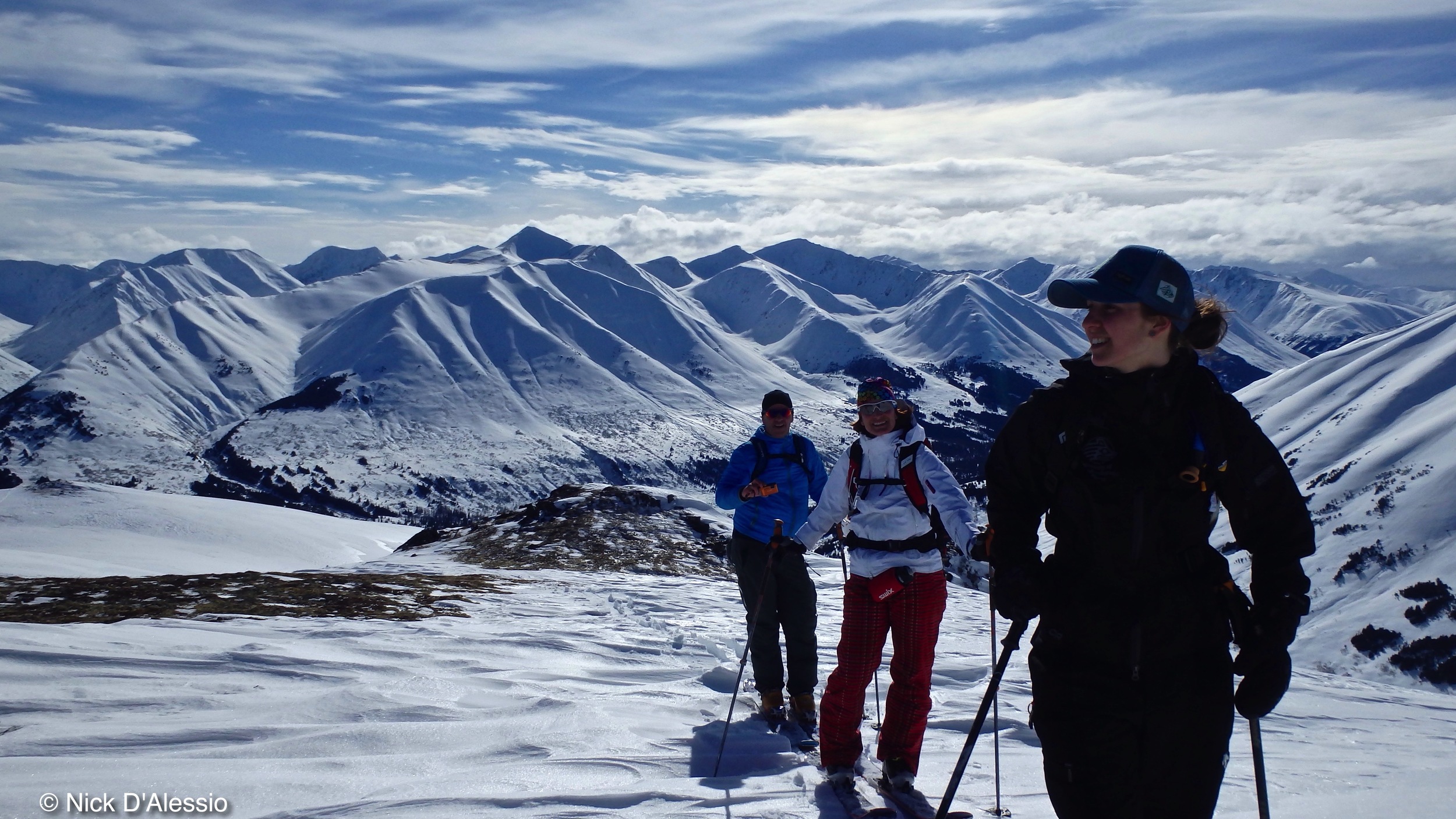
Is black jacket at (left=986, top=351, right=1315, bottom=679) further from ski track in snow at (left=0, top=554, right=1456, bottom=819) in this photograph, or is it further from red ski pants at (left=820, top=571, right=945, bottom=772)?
ski track in snow at (left=0, top=554, right=1456, bottom=819)

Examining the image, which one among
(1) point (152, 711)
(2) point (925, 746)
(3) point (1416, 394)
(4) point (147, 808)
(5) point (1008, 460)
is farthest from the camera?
(3) point (1416, 394)

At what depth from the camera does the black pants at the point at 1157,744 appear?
11.6ft

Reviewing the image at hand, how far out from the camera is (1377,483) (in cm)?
10688

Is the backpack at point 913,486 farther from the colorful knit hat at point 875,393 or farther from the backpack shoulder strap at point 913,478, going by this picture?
the colorful knit hat at point 875,393

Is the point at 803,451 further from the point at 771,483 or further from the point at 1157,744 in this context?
the point at 1157,744

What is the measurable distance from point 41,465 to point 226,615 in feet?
724

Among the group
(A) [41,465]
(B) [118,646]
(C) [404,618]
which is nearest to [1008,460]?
(B) [118,646]

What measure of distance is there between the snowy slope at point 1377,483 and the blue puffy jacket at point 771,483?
87.7 metres

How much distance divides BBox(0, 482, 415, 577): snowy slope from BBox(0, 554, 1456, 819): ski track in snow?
62.5ft

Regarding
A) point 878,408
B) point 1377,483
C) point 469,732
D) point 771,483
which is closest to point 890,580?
point 878,408

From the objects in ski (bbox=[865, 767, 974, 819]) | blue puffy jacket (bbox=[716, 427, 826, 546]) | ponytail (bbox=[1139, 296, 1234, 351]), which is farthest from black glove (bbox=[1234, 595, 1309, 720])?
blue puffy jacket (bbox=[716, 427, 826, 546])

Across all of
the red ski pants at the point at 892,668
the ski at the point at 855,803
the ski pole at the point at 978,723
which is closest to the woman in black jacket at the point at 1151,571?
the ski pole at the point at 978,723

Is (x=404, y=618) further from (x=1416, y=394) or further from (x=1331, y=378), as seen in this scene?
(x=1331, y=378)

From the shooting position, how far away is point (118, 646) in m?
7.97
